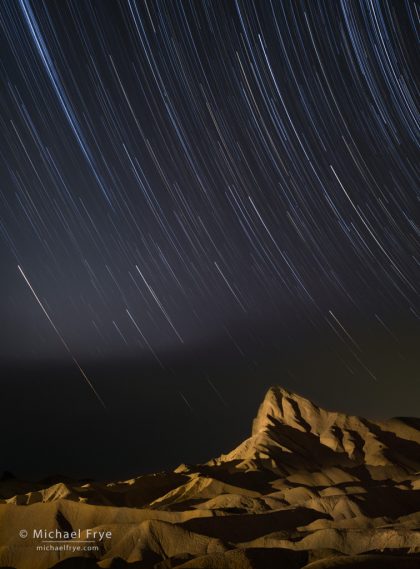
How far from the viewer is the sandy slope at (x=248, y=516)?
34969 millimetres

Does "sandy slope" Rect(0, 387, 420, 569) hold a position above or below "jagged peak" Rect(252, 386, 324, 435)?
below

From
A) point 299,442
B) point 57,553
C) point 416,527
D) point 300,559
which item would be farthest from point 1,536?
point 299,442

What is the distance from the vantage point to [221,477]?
268ft

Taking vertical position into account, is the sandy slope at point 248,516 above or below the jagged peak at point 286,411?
below

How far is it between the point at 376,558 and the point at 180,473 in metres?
73.5

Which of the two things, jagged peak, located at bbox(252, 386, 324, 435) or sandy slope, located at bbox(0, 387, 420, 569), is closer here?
sandy slope, located at bbox(0, 387, 420, 569)

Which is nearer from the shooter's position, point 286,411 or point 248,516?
point 248,516

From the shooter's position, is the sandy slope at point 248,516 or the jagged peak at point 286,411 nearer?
the sandy slope at point 248,516

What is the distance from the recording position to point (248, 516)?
4981 cm

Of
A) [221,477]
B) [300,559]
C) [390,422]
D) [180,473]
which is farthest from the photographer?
[390,422]

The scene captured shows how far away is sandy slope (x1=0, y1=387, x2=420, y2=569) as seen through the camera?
35.0 metres

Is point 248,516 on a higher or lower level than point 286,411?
lower

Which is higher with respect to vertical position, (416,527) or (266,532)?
(266,532)

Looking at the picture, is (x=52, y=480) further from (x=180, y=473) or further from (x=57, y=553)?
(x=57, y=553)
